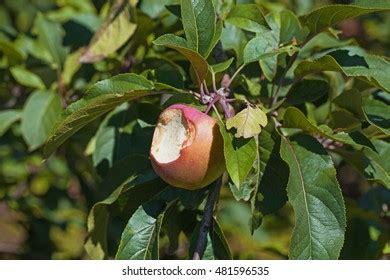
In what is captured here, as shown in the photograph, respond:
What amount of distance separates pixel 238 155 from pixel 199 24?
0.76 feet

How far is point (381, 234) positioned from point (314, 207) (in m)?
0.57

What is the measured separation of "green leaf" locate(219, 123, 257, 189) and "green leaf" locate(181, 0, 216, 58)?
0.49 feet

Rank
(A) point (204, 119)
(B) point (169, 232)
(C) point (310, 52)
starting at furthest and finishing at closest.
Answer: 1. (C) point (310, 52)
2. (B) point (169, 232)
3. (A) point (204, 119)

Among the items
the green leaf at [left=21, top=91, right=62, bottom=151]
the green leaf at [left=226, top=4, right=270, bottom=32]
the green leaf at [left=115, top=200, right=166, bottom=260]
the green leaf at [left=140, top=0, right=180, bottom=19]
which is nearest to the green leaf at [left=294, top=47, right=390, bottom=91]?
the green leaf at [left=226, top=4, right=270, bottom=32]

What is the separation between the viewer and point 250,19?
1285 mm

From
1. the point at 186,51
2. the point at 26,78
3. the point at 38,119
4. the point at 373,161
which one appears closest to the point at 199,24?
the point at 186,51

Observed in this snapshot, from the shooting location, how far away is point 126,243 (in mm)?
1186

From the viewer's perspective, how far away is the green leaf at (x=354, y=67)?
1.14 m

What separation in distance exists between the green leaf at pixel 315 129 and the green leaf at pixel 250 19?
17 centimetres

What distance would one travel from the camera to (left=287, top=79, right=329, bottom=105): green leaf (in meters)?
1.32

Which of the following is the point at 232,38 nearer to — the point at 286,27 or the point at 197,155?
the point at 286,27

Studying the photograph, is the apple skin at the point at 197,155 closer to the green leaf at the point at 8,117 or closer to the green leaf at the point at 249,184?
the green leaf at the point at 249,184

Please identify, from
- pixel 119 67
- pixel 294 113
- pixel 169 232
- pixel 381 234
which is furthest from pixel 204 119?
pixel 381 234

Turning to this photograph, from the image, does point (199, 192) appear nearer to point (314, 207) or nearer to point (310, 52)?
point (314, 207)
